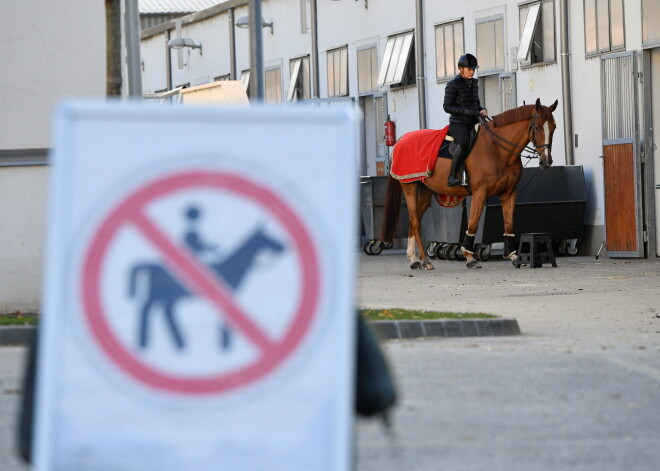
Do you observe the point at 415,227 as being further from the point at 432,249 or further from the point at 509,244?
the point at 432,249

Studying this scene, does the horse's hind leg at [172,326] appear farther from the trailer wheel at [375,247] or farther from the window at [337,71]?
the window at [337,71]

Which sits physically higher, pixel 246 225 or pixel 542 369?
pixel 246 225

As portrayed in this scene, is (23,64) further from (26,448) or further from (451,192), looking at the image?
(26,448)

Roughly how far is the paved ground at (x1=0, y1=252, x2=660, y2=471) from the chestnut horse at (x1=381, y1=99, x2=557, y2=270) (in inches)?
253

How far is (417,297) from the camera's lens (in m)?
17.9

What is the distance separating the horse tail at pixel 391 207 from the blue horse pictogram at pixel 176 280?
21968mm

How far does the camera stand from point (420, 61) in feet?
116

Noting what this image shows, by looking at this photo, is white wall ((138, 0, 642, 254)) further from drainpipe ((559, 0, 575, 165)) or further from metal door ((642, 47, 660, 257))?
metal door ((642, 47, 660, 257))

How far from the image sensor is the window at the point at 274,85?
43.7m

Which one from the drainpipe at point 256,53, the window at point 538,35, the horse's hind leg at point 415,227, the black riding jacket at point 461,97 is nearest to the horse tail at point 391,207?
the horse's hind leg at point 415,227

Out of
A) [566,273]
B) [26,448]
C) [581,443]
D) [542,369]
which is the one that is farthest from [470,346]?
[566,273]

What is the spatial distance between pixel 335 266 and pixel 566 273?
1943 cm

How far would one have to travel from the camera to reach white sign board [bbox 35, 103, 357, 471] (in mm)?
3102

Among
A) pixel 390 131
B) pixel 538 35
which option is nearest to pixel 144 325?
pixel 538 35
